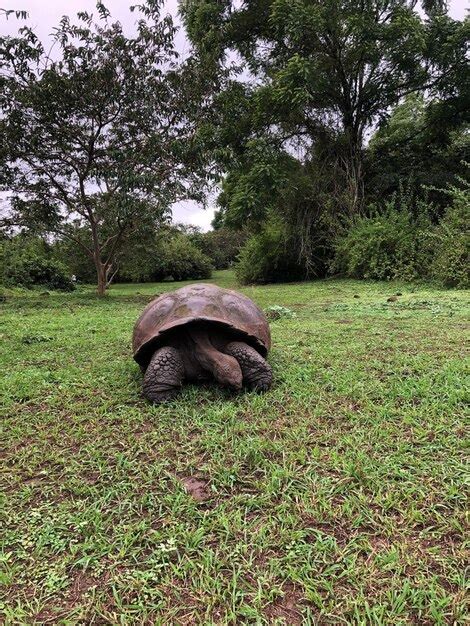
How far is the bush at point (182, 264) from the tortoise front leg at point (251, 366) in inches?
816

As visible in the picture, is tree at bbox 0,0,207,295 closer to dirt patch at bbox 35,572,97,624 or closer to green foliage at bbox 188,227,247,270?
dirt patch at bbox 35,572,97,624

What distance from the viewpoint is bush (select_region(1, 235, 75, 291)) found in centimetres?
1327

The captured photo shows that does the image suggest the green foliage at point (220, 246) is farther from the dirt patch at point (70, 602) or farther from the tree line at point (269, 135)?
the dirt patch at point (70, 602)

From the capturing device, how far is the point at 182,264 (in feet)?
78.6

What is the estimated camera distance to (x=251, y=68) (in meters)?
13.9

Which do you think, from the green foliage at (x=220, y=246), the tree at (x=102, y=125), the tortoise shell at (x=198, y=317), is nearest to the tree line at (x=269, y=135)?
the tree at (x=102, y=125)

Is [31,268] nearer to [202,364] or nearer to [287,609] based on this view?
[202,364]

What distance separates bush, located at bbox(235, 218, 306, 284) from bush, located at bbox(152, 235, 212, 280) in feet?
27.1

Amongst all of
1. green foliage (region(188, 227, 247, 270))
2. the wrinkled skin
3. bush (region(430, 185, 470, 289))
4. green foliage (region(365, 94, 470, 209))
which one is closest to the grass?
the wrinkled skin

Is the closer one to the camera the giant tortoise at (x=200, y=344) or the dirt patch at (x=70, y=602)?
the dirt patch at (x=70, y=602)

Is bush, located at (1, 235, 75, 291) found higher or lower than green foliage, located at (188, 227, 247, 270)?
lower

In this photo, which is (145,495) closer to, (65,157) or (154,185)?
(154,185)

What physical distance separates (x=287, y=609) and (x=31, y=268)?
50.6 ft

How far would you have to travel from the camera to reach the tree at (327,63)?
11328 mm
